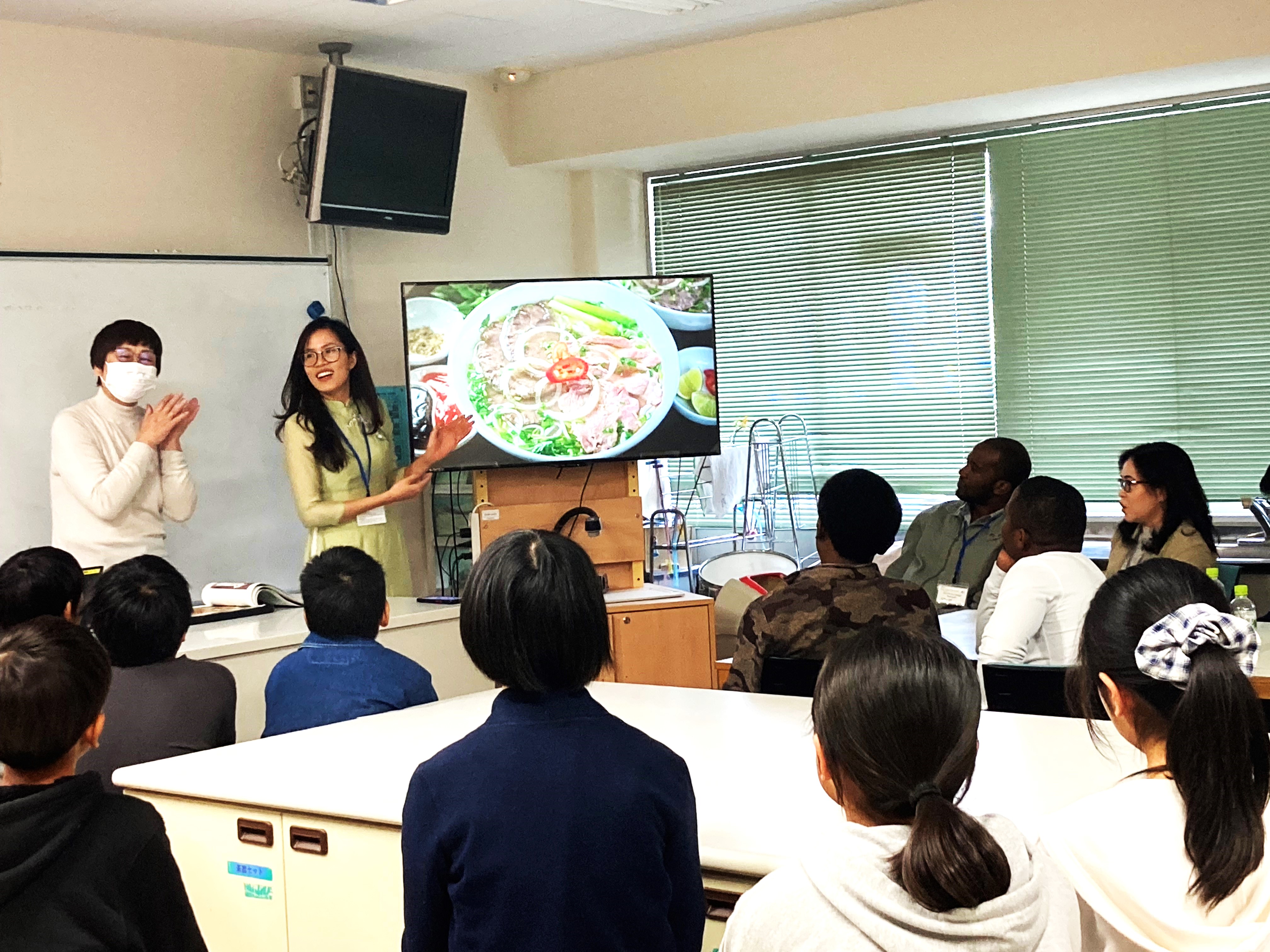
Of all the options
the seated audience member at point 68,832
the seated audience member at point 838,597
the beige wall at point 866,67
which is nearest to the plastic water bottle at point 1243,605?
the seated audience member at point 838,597

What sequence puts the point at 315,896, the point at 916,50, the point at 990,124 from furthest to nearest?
the point at 990,124, the point at 916,50, the point at 315,896

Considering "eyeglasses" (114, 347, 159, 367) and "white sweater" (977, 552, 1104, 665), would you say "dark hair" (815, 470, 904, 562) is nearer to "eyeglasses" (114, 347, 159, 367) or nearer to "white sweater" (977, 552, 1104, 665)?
"white sweater" (977, 552, 1104, 665)

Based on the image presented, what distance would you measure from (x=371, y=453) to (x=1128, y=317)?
118 inches

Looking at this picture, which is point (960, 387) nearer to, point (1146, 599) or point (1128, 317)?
point (1128, 317)

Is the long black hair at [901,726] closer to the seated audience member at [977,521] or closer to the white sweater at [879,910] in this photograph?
the white sweater at [879,910]

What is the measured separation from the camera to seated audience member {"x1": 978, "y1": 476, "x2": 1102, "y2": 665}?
317cm

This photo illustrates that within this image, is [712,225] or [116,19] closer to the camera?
[116,19]

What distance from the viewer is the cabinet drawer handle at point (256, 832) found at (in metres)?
2.29

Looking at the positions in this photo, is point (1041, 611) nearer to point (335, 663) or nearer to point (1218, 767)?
point (335, 663)

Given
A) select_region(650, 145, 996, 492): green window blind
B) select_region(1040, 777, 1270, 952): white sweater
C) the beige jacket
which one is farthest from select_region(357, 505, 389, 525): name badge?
select_region(1040, 777, 1270, 952): white sweater

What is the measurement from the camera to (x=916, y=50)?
499cm

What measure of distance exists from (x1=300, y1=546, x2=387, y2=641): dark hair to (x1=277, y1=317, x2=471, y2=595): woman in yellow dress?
1527 millimetres

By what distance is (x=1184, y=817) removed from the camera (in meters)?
1.42

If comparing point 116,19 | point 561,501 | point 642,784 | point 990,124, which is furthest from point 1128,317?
point 642,784
